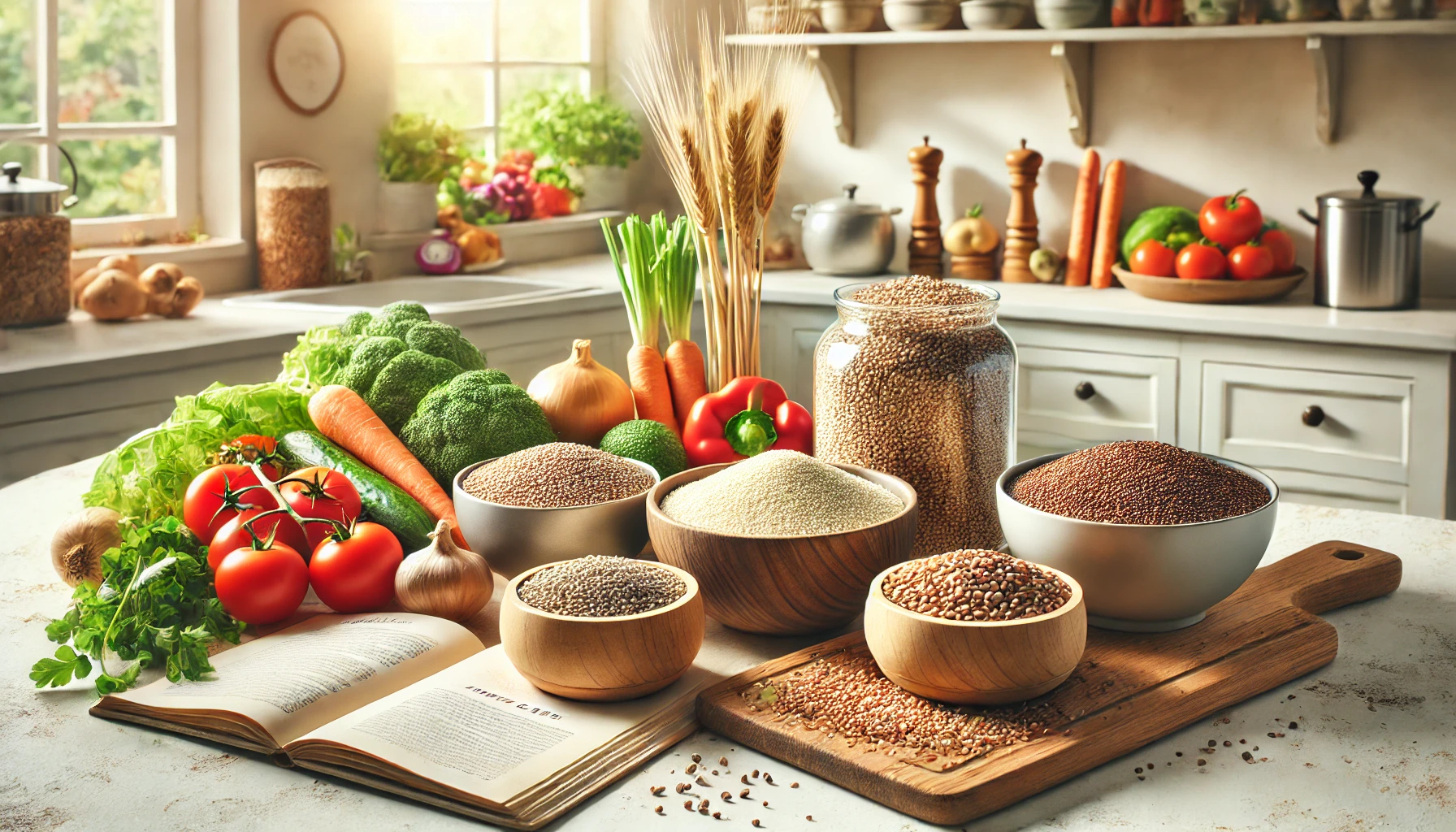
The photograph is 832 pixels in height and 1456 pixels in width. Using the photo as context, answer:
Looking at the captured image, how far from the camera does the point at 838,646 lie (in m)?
0.99

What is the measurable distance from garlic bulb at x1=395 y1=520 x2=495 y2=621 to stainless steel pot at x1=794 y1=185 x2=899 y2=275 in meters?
2.60

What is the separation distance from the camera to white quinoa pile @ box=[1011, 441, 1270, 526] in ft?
3.23

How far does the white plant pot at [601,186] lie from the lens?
408 centimetres

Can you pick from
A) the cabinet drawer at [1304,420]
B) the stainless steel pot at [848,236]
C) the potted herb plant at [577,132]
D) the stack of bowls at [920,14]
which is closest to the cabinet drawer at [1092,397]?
the cabinet drawer at [1304,420]

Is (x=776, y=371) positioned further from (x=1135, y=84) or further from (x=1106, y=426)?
(x=1135, y=84)

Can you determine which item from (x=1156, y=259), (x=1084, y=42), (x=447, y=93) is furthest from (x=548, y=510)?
(x=447, y=93)

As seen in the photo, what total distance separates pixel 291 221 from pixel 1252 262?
7.66ft

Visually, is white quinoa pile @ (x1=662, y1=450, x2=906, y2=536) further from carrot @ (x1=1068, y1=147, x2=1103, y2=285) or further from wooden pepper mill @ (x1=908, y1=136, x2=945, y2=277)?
wooden pepper mill @ (x1=908, y1=136, x2=945, y2=277)

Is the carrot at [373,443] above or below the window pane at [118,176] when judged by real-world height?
below

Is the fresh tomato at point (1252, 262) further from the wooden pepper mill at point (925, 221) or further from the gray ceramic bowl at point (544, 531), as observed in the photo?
the gray ceramic bowl at point (544, 531)

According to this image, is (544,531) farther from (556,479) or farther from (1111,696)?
→ (1111,696)

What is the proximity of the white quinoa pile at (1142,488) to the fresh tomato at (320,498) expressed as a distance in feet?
1.93

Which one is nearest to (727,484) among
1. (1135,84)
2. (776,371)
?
(776,371)

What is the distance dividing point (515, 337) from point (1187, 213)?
5.65 feet
